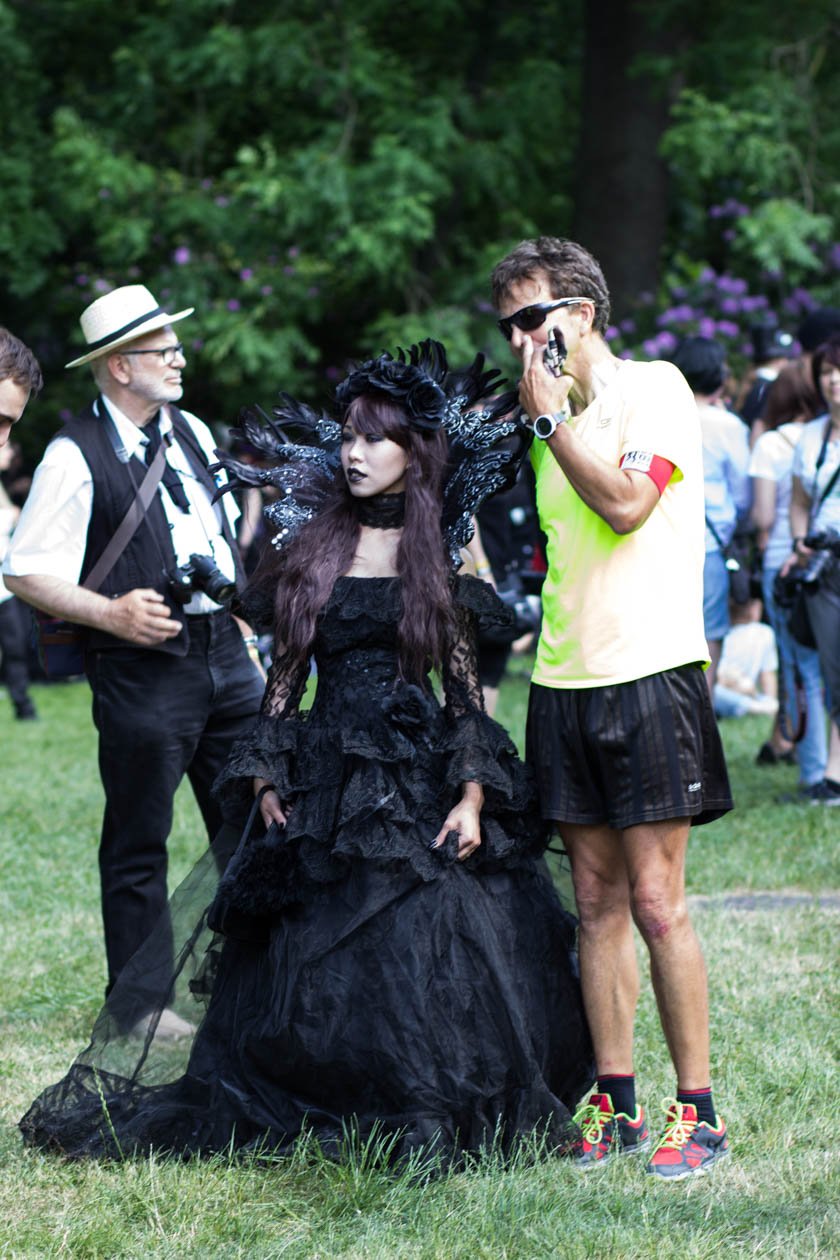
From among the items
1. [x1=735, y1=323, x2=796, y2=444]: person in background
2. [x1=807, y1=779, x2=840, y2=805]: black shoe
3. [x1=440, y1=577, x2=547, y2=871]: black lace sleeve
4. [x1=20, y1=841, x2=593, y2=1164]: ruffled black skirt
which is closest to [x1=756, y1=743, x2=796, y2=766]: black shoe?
[x1=807, y1=779, x2=840, y2=805]: black shoe

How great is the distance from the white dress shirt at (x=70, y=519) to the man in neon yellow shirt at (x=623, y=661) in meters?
1.46

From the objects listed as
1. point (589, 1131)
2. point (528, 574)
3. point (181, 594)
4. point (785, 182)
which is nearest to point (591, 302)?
point (181, 594)

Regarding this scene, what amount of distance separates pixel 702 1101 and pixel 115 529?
2339mm

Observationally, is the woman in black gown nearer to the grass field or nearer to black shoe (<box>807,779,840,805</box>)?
the grass field

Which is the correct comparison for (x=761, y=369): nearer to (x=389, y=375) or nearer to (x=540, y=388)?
(x=389, y=375)

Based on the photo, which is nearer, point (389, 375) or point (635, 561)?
point (635, 561)

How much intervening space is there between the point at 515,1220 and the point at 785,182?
12786 millimetres

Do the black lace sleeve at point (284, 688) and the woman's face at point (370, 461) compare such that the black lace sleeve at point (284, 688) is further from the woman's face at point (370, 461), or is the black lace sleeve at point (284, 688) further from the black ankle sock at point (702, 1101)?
the black ankle sock at point (702, 1101)

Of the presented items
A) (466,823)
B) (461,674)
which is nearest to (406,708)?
(461,674)

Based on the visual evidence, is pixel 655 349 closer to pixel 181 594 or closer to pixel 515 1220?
pixel 181 594

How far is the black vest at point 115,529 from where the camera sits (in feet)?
16.0

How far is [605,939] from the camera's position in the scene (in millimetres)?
3953

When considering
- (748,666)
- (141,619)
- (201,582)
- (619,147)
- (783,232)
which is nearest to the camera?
(141,619)

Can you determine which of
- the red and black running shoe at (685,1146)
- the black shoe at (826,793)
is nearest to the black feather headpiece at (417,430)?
the red and black running shoe at (685,1146)
